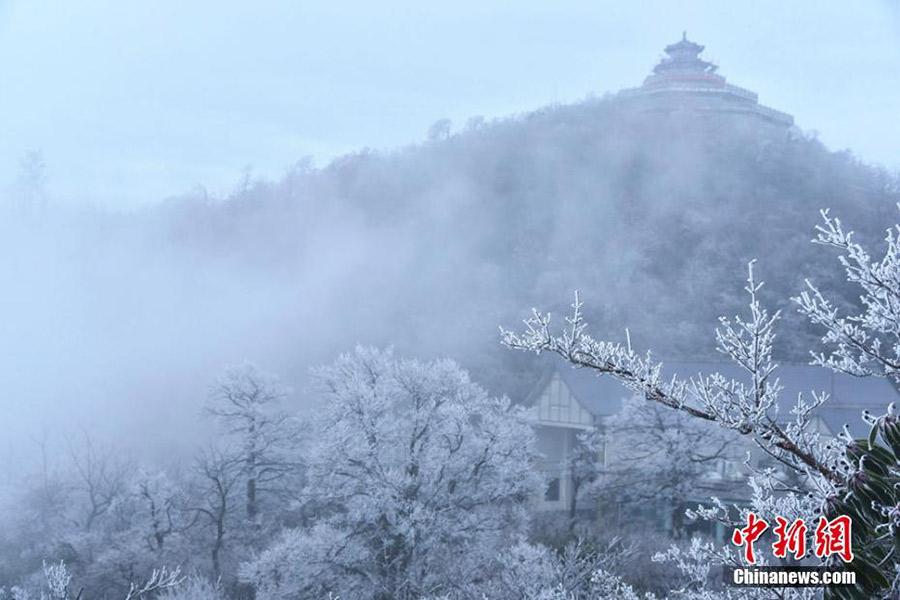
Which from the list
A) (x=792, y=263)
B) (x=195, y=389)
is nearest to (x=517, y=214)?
(x=792, y=263)

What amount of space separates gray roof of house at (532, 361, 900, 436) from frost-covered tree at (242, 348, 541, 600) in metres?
8.35

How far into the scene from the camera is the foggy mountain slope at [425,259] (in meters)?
40.0

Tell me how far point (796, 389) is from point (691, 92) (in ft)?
159

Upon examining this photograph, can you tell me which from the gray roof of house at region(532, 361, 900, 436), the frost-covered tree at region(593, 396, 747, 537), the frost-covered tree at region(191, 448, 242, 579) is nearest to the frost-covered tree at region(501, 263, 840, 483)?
the frost-covered tree at region(191, 448, 242, 579)

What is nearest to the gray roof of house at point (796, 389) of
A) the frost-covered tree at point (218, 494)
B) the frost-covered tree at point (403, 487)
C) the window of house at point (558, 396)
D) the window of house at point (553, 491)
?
the window of house at point (558, 396)

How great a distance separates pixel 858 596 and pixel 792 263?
46.8m

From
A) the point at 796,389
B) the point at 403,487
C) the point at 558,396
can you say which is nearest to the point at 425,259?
the point at 558,396

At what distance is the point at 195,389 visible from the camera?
3838cm

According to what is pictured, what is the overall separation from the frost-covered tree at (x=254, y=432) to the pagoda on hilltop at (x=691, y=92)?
180 ft

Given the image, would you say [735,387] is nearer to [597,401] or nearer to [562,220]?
[597,401]

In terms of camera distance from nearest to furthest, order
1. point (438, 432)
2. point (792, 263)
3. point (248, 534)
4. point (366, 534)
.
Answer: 1. point (366, 534)
2. point (438, 432)
3. point (248, 534)
4. point (792, 263)

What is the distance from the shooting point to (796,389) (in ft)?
89.6

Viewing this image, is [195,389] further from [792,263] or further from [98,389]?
[792,263]

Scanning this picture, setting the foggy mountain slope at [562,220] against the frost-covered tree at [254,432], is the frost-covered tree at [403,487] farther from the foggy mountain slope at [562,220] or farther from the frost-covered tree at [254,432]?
the foggy mountain slope at [562,220]
